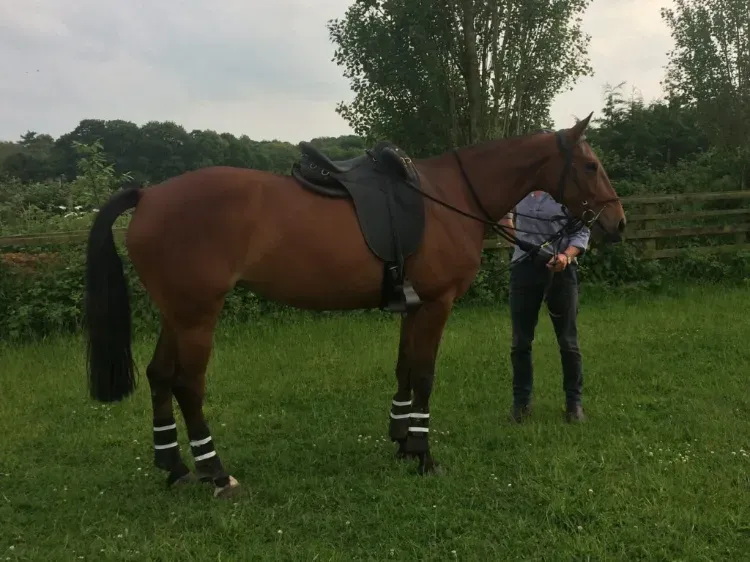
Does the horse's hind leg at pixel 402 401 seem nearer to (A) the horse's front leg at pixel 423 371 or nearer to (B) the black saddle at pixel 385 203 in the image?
(A) the horse's front leg at pixel 423 371

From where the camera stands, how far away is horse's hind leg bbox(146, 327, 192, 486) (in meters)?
3.46

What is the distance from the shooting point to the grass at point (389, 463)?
2.80m

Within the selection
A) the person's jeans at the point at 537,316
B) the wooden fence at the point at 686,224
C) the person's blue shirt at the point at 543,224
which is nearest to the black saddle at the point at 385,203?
the person's blue shirt at the point at 543,224

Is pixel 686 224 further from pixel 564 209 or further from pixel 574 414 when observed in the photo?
pixel 564 209

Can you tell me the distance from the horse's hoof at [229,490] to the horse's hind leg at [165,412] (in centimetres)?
31

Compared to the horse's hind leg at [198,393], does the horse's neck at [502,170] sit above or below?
above

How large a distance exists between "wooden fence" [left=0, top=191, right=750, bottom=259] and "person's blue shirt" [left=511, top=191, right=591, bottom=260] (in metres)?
5.39

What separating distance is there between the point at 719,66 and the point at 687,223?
150 inches

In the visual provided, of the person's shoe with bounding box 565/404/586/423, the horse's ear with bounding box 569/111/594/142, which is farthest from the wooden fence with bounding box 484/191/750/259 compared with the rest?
the horse's ear with bounding box 569/111/594/142

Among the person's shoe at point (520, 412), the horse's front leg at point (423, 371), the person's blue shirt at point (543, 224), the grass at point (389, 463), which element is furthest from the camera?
the person's shoe at point (520, 412)

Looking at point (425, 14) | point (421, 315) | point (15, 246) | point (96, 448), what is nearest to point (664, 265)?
point (425, 14)

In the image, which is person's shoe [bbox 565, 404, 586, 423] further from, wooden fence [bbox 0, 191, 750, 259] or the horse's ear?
wooden fence [bbox 0, 191, 750, 259]

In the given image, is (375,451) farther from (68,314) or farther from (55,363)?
(68,314)

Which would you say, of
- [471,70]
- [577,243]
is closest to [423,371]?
[577,243]
